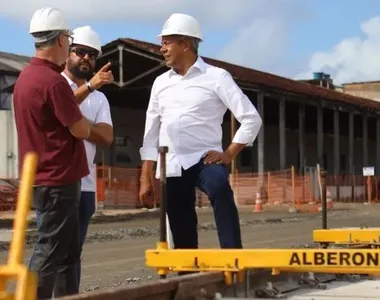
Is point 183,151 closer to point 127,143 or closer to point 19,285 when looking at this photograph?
point 19,285

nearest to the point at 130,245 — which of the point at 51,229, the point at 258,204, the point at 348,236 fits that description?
the point at 348,236

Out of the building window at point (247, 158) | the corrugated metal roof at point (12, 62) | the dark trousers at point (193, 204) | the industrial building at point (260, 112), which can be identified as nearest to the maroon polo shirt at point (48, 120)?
the dark trousers at point (193, 204)

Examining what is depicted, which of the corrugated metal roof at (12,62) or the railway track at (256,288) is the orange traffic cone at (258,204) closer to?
the corrugated metal roof at (12,62)

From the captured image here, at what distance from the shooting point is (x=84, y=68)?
5.64m

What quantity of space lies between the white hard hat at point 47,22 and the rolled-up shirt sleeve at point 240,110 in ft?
5.17

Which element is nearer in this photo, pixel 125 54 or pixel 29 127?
pixel 29 127

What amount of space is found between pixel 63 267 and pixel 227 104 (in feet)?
5.84

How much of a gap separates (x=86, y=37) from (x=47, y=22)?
3.27 ft

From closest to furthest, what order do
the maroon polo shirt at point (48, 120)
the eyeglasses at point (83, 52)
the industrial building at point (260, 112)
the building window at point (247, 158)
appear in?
the maroon polo shirt at point (48, 120) < the eyeglasses at point (83, 52) < the industrial building at point (260, 112) < the building window at point (247, 158)

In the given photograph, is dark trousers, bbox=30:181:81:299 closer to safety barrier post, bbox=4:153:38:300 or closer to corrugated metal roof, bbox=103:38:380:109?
safety barrier post, bbox=4:153:38:300

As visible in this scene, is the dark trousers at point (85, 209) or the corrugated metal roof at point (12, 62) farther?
the corrugated metal roof at point (12, 62)

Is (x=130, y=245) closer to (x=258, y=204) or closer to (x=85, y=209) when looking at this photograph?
(x=85, y=209)

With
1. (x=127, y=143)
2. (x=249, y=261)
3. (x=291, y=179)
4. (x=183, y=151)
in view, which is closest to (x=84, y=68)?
(x=183, y=151)

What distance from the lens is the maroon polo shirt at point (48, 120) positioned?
4.42 meters
